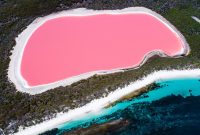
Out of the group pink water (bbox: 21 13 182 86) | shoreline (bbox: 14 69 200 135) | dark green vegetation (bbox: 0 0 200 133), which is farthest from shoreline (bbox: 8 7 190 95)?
shoreline (bbox: 14 69 200 135)

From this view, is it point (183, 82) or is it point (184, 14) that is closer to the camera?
point (183, 82)

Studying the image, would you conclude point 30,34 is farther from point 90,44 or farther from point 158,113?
point 158,113

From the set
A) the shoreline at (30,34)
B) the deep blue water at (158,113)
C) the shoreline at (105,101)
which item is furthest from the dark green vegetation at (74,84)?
the deep blue water at (158,113)

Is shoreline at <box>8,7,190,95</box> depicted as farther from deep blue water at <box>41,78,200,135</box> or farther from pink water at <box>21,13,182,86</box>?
deep blue water at <box>41,78,200,135</box>

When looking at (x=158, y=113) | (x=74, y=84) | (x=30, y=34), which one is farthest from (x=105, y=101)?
(x=30, y=34)

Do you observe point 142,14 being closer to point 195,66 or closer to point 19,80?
point 195,66

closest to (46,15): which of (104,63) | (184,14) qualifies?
(104,63)

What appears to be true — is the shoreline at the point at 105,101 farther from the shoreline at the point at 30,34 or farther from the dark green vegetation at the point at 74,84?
the shoreline at the point at 30,34
